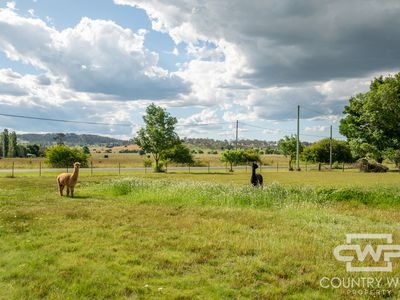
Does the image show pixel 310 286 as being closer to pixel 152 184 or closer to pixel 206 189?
pixel 206 189

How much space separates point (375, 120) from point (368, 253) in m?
30.7

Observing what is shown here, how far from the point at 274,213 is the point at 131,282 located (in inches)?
343

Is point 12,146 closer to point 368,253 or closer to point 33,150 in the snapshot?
point 33,150

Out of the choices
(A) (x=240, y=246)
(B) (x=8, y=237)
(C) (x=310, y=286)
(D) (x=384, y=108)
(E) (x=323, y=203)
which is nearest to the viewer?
(C) (x=310, y=286)

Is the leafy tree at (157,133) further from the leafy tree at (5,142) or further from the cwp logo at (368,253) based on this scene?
the leafy tree at (5,142)

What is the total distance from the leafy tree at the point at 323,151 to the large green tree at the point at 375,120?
36.0m

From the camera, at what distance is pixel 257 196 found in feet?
57.6

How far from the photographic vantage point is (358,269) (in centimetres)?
771

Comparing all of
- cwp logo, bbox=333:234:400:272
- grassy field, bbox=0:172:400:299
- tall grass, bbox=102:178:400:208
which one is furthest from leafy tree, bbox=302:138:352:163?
cwp logo, bbox=333:234:400:272

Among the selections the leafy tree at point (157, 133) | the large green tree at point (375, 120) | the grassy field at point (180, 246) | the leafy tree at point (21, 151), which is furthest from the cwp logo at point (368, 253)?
the leafy tree at point (21, 151)

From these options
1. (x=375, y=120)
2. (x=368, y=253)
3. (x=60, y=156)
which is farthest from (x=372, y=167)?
(x=368, y=253)

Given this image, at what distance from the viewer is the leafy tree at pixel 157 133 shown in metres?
53.8

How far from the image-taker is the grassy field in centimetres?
670

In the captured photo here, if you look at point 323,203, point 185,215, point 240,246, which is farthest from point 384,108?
point 240,246
